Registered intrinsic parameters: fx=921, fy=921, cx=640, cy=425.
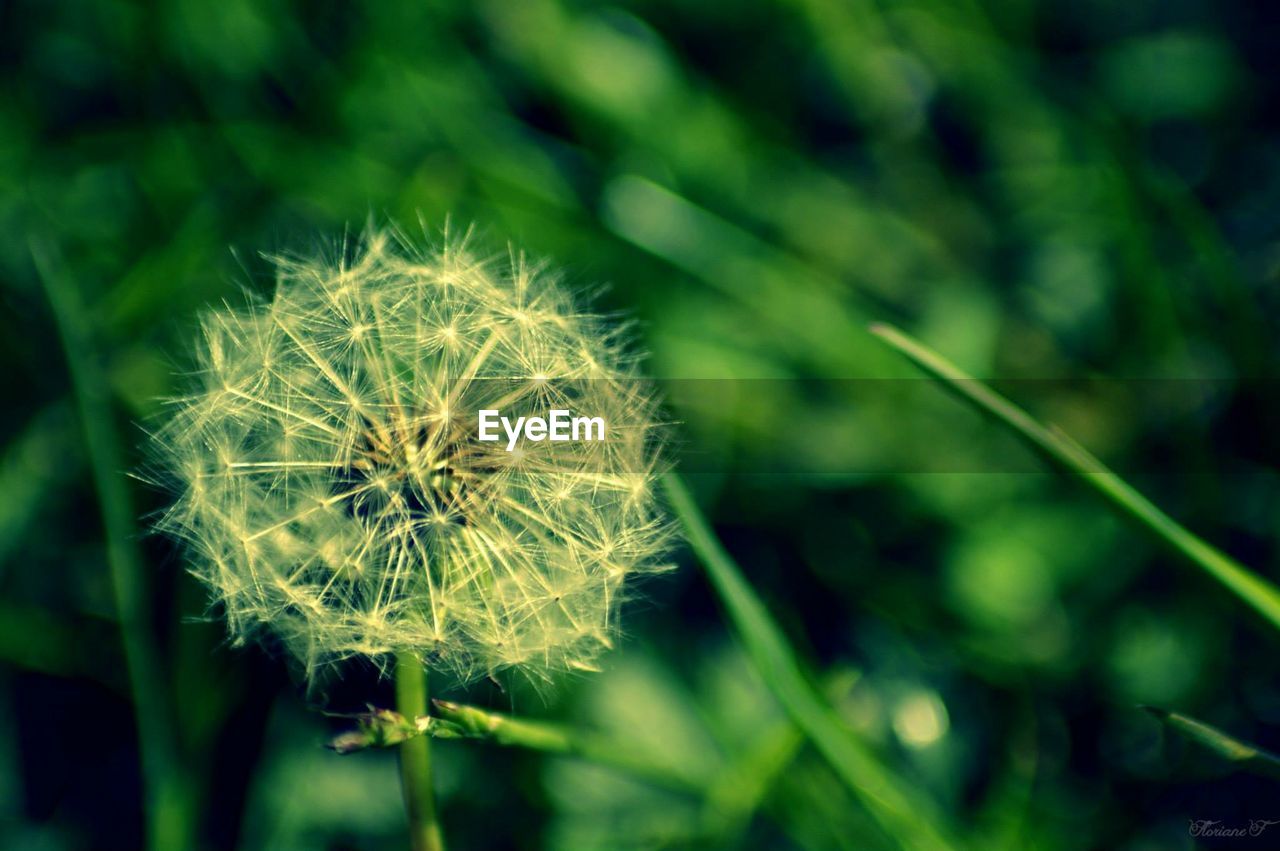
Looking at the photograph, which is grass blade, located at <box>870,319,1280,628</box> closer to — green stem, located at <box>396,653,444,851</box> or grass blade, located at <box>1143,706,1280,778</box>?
grass blade, located at <box>1143,706,1280,778</box>

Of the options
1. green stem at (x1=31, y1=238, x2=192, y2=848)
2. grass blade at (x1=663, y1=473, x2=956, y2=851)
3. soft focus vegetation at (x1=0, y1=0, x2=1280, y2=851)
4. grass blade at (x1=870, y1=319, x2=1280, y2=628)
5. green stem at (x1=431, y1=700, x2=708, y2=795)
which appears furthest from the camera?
soft focus vegetation at (x1=0, y1=0, x2=1280, y2=851)

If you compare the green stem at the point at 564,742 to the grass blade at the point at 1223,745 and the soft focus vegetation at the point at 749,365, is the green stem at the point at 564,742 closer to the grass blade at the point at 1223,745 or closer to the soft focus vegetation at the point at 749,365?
the soft focus vegetation at the point at 749,365

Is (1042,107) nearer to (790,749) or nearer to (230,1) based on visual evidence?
(790,749)

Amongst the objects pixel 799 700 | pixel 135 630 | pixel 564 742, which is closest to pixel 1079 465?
pixel 799 700

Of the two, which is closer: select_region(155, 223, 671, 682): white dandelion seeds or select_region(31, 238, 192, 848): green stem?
select_region(155, 223, 671, 682): white dandelion seeds

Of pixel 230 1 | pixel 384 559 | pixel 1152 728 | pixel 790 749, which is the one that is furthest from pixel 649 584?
pixel 230 1

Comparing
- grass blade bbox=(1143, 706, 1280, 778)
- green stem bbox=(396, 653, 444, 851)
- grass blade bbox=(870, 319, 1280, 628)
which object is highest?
grass blade bbox=(870, 319, 1280, 628)

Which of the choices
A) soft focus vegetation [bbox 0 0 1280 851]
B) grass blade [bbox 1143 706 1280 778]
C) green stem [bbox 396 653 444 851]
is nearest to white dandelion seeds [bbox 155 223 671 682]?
green stem [bbox 396 653 444 851]
